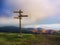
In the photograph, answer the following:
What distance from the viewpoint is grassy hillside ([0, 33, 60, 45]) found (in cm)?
204

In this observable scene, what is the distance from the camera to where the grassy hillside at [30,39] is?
204cm

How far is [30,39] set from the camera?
206 centimetres

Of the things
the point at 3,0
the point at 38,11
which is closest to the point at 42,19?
the point at 38,11

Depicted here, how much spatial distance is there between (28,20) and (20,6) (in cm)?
23

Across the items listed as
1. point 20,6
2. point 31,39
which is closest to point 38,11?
point 20,6

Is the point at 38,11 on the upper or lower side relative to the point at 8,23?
upper

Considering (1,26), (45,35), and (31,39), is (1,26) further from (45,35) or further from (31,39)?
(45,35)

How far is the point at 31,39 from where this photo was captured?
2061 millimetres

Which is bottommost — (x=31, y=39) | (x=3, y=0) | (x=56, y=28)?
(x=31, y=39)

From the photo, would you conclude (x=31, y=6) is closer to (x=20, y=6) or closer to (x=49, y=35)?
(x=20, y=6)

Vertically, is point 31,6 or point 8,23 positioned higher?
point 31,6

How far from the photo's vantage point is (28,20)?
2.10 meters

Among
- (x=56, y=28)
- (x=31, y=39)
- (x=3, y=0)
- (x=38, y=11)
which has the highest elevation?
(x=3, y=0)

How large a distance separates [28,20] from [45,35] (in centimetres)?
32
